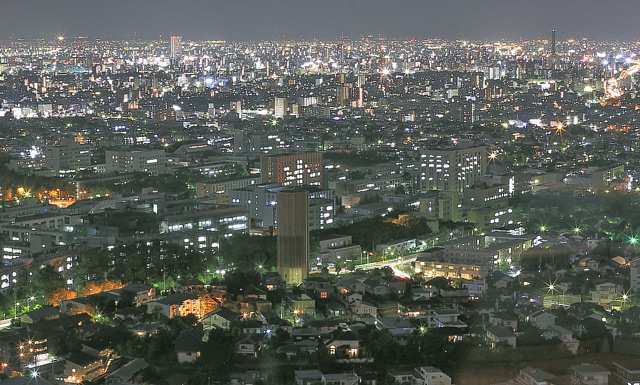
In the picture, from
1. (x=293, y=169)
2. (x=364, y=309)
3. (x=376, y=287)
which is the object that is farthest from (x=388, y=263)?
(x=293, y=169)

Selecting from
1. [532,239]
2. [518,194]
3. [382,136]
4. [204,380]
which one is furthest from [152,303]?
[382,136]

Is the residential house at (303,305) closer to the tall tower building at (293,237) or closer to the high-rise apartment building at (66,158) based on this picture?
the tall tower building at (293,237)

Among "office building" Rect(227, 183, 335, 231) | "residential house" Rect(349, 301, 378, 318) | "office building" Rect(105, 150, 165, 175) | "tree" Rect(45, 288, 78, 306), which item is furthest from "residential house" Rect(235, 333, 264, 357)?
"office building" Rect(105, 150, 165, 175)

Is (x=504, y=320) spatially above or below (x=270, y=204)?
below

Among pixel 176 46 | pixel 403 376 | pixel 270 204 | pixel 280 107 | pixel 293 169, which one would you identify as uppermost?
pixel 176 46

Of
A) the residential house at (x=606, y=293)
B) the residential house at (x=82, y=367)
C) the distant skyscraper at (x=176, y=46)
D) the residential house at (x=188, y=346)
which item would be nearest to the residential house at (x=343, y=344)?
the residential house at (x=188, y=346)

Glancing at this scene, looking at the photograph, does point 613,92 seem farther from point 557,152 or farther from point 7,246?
point 7,246

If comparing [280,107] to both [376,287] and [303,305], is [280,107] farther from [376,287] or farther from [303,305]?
[303,305]
